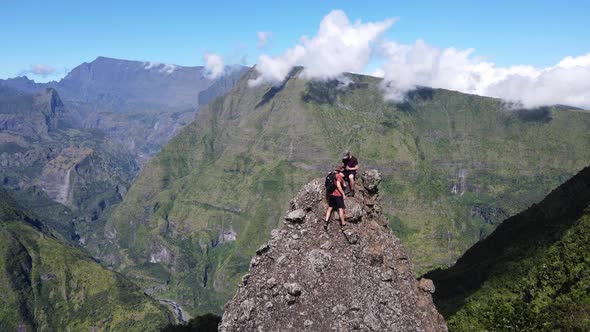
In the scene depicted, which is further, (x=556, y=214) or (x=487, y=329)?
(x=556, y=214)

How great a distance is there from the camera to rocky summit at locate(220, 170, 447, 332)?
2569cm

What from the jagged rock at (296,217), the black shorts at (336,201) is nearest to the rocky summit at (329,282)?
the jagged rock at (296,217)

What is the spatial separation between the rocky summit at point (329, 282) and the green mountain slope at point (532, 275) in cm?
1672

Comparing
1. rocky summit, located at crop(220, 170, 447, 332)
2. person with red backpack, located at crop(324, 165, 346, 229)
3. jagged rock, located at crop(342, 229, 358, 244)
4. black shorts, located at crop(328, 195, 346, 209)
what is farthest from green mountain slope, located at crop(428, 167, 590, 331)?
black shorts, located at crop(328, 195, 346, 209)

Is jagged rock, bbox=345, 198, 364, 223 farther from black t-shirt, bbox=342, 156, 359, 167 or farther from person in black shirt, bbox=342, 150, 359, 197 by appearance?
black t-shirt, bbox=342, 156, 359, 167

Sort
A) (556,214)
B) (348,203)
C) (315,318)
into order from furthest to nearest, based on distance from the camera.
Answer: (556,214) → (348,203) → (315,318)

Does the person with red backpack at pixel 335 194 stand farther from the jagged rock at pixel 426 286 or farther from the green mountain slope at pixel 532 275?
the green mountain slope at pixel 532 275

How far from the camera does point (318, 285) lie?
26.4 meters

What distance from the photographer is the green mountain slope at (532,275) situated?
4209 cm

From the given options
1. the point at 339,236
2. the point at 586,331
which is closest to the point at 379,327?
the point at 339,236

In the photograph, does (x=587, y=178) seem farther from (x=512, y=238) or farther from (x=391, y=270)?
(x=391, y=270)

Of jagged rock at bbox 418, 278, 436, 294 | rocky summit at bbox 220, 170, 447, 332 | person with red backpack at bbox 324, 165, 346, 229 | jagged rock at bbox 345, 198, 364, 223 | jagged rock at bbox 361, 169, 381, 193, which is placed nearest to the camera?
rocky summit at bbox 220, 170, 447, 332

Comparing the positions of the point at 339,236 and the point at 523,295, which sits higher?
the point at 339,236

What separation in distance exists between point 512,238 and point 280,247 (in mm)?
130769
